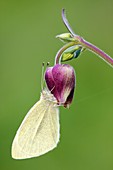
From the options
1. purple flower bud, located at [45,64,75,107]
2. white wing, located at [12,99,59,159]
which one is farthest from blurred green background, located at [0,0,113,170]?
purple flower bud, located at [45,64,75,107]

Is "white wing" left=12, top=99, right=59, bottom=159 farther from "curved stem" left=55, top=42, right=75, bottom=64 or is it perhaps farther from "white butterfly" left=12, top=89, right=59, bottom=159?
"curved stem" left=55, top=42, right=75, bottom=64

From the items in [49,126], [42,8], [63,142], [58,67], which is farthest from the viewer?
[42,8]

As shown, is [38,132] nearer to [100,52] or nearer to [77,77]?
[100,52]

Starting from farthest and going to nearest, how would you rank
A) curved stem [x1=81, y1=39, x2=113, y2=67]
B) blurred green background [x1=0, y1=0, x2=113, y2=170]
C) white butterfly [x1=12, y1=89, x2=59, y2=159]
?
blurred green background [x1=0, y1=0, x2=113, y2=170] → white butterfly [x1=12, y1=89, x2=59, y2=159] → curved stem [x1=81, y1=39, x2=113, y2=67]

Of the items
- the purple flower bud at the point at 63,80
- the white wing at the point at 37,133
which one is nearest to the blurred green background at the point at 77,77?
the white wing at the point at 37,133

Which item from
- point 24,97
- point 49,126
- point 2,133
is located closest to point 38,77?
point 24,97

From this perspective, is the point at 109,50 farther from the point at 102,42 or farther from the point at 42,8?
the point at 42,8
